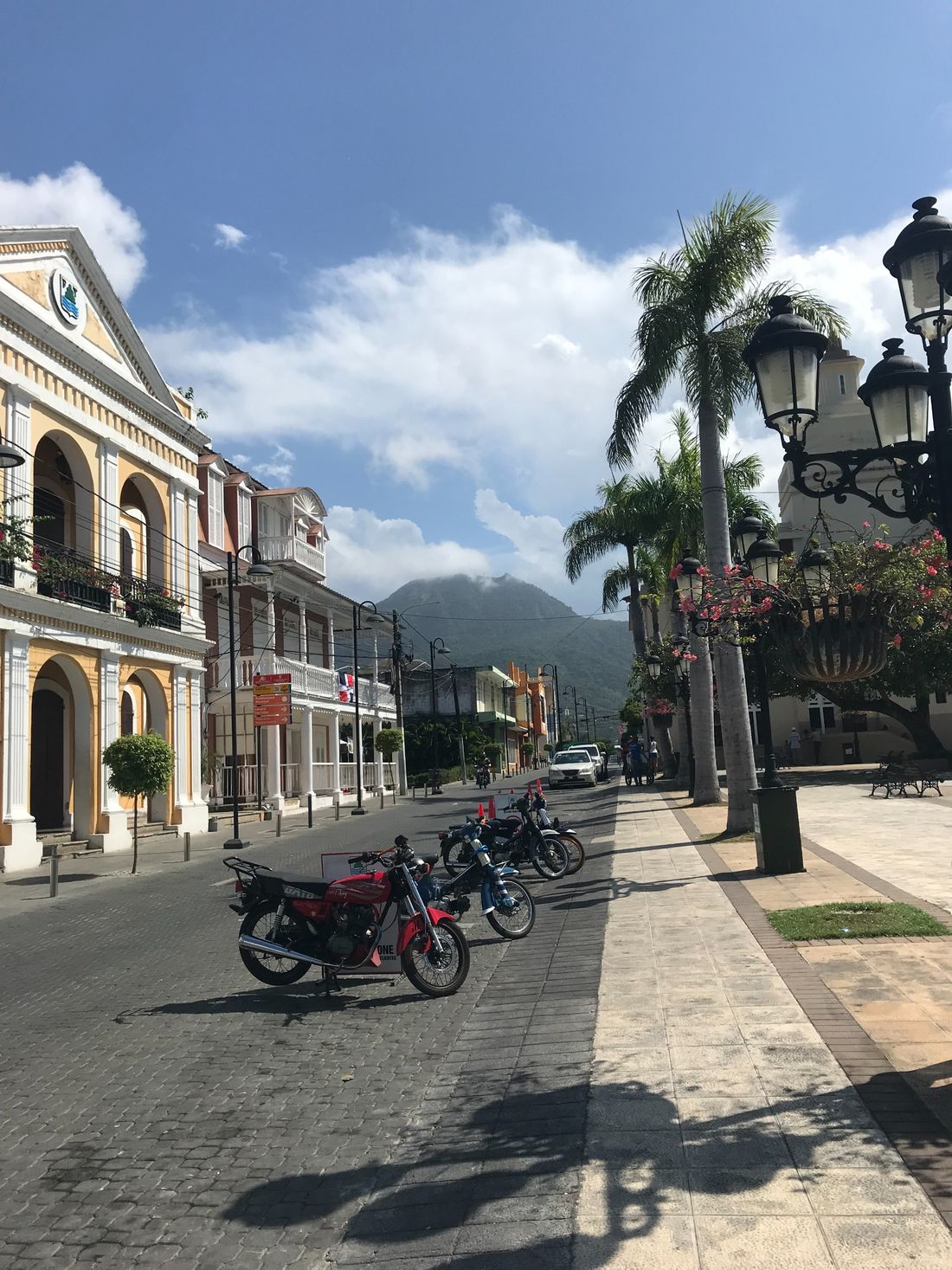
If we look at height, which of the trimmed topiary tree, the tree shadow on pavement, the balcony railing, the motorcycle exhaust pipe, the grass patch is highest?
the balcony railing

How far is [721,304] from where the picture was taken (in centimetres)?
1855

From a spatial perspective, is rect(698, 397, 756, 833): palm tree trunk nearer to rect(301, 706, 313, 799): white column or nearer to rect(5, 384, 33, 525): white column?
rect(5, 384, 33, 525): white column

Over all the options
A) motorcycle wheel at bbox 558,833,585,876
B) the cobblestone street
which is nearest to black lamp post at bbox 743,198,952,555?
the cobblestone street

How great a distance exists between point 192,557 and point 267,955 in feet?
73.8

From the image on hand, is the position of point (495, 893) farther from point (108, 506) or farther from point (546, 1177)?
point (108, 506)

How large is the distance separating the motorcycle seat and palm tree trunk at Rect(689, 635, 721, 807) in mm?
14132

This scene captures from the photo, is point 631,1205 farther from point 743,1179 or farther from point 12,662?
point 12,662

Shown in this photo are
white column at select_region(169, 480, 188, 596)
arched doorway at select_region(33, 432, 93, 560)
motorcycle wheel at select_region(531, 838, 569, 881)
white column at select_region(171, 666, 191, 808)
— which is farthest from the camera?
white column at select_region(169, 480, 188, 596)

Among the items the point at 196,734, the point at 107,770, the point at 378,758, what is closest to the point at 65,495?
the point at 107,770

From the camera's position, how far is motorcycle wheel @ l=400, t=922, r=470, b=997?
7.42 meters

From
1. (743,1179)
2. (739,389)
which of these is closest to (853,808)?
(739,389)

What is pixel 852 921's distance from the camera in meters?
8.72

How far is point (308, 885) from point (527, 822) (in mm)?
6208

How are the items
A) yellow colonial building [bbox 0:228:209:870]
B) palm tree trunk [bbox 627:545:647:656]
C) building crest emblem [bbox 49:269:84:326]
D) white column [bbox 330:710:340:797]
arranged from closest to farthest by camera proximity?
yellow colonial building [bbox 0:228:209:870] < building crest emblem [bbox 49:269:84:326] < white column [bbox 330:710:340:797] < palm tree trunk [bbox 627:545:647:656]
